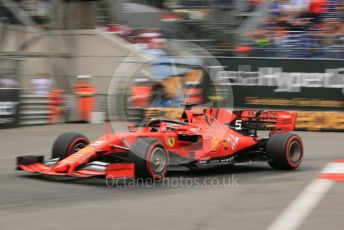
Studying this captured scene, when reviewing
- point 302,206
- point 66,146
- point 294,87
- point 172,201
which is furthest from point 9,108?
point 302,206

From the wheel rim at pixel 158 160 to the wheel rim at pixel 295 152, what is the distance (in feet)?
7.33

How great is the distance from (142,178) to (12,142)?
666 cm

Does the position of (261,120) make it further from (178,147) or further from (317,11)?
(317,11)

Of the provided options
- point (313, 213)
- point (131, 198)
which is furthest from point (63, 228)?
point (313, 213)

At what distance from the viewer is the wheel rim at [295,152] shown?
9.20 m

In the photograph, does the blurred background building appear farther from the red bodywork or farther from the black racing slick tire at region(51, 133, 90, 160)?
the black racing slick tire at region(51, 133, 90, 160)

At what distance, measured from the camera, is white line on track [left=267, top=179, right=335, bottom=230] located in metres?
5.72

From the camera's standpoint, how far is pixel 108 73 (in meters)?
21.2

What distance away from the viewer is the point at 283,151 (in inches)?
353

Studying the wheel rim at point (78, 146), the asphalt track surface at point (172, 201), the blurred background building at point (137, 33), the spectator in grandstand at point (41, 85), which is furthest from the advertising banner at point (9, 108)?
the wheel rim at point (78, 146)

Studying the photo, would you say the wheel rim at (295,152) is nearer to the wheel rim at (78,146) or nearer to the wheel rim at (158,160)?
the wheel rim at (158,160)

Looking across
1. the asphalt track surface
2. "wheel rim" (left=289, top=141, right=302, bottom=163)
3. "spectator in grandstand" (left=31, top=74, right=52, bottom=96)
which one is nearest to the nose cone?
the asphalt track surface

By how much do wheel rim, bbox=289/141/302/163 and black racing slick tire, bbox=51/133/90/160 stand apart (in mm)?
3036

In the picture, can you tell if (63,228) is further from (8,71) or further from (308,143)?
(8,71)
